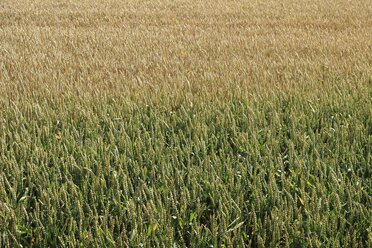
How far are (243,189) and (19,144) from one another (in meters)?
1.29

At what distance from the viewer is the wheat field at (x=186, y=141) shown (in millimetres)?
2123

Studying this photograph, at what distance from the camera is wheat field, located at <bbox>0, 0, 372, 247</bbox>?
83.6 inches

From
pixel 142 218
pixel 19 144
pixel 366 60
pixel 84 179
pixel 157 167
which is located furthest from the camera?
pixel 366 60

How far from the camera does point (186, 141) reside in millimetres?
2918

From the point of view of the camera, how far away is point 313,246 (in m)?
1.98

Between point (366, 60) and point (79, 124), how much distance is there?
10.5 feet

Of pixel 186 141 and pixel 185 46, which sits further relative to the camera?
pixel 185 46

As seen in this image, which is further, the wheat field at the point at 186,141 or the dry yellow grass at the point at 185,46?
the dry yellow grass at the point at 185,46

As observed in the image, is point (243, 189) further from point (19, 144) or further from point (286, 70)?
point (286, 70)

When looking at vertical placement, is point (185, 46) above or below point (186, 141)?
below

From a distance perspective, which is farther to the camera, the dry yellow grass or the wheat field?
the dry yellow grass

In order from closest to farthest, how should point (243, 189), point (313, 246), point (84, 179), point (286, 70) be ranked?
point (313, 246) → point (243, 189) → point (84, 179) → point (286, 70)

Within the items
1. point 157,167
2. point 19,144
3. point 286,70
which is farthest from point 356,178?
point 286,70

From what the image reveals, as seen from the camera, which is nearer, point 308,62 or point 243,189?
point 243,189
